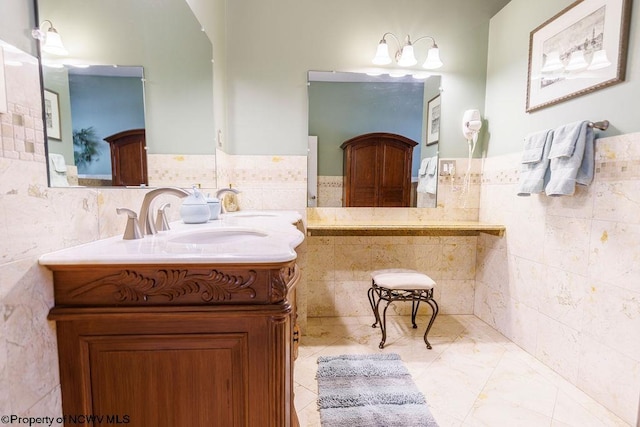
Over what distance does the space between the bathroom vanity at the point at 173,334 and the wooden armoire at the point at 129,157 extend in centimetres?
42

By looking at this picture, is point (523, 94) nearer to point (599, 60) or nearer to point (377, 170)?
point (599, 60)

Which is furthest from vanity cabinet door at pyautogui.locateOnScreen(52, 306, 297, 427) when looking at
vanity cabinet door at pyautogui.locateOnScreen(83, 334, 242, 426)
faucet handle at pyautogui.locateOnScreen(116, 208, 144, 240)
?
faucet handle at pyautogui.locateOnScreen(116, 208, 144, 240)

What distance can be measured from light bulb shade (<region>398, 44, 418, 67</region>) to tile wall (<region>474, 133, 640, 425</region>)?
986 millimetres

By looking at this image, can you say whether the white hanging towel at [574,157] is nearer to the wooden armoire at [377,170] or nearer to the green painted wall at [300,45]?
the wooden armoire at [377,170]

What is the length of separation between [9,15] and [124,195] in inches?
22.1

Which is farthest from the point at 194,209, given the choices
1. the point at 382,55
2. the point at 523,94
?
the point at 523,94

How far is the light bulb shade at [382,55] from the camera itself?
6.77 feet

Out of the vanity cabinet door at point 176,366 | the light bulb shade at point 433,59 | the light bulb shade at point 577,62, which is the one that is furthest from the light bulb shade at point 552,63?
the vanity cabinet door at point 176,366

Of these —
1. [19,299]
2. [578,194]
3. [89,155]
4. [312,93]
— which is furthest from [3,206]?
[578,194]

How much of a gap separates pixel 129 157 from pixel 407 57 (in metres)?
1.95

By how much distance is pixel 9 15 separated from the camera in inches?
23.0

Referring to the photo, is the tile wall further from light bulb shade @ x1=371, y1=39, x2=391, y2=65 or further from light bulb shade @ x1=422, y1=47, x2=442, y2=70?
light bulb shade @ x1=371, y1=39, x2=391, y2=65

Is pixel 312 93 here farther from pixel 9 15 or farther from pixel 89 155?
pixel 9 15

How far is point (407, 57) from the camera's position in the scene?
2.08m
